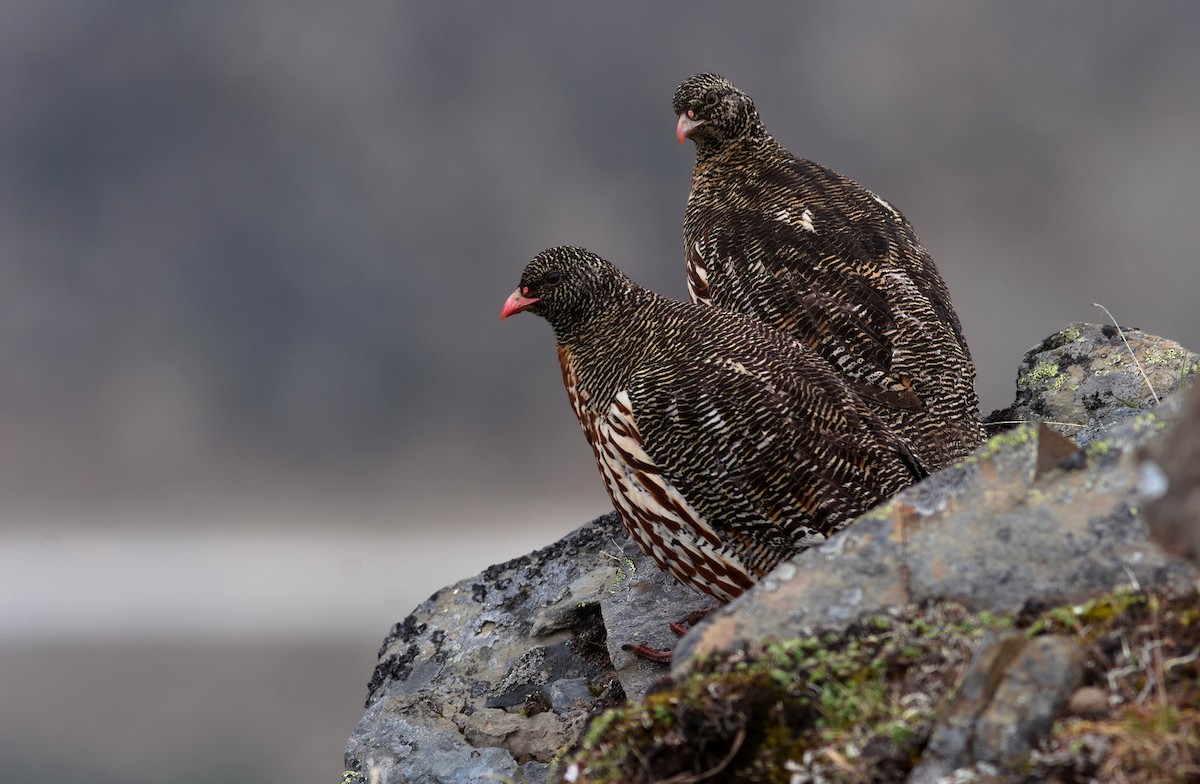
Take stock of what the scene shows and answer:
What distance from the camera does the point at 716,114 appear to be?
7832 millimetres

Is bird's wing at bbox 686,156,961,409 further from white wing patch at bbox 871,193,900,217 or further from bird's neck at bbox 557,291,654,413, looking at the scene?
bird's neck at bbox 557,291,654,413

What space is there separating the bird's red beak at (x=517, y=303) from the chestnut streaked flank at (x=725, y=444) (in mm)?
493

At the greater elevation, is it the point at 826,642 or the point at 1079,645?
the point at 826,642

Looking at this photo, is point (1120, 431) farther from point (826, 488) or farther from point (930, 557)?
point (826, 488)

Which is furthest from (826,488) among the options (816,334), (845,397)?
(816,334)

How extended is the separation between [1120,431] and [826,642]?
1.12 meters

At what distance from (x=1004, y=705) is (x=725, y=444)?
9.11 ft

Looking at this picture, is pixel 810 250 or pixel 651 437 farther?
pixel 810 250

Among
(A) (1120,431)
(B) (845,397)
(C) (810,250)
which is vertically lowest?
(A) (1120,431)

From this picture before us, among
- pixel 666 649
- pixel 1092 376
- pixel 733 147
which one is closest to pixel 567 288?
pixel 666 649

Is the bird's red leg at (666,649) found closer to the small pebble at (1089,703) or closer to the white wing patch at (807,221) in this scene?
the white wing patch at (807,221)

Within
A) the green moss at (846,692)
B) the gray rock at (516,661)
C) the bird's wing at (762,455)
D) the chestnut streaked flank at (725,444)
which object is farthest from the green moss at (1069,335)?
the green moss at (846,692)

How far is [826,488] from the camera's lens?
17.2 feet

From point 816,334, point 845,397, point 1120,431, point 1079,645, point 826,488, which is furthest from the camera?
point 816,334
